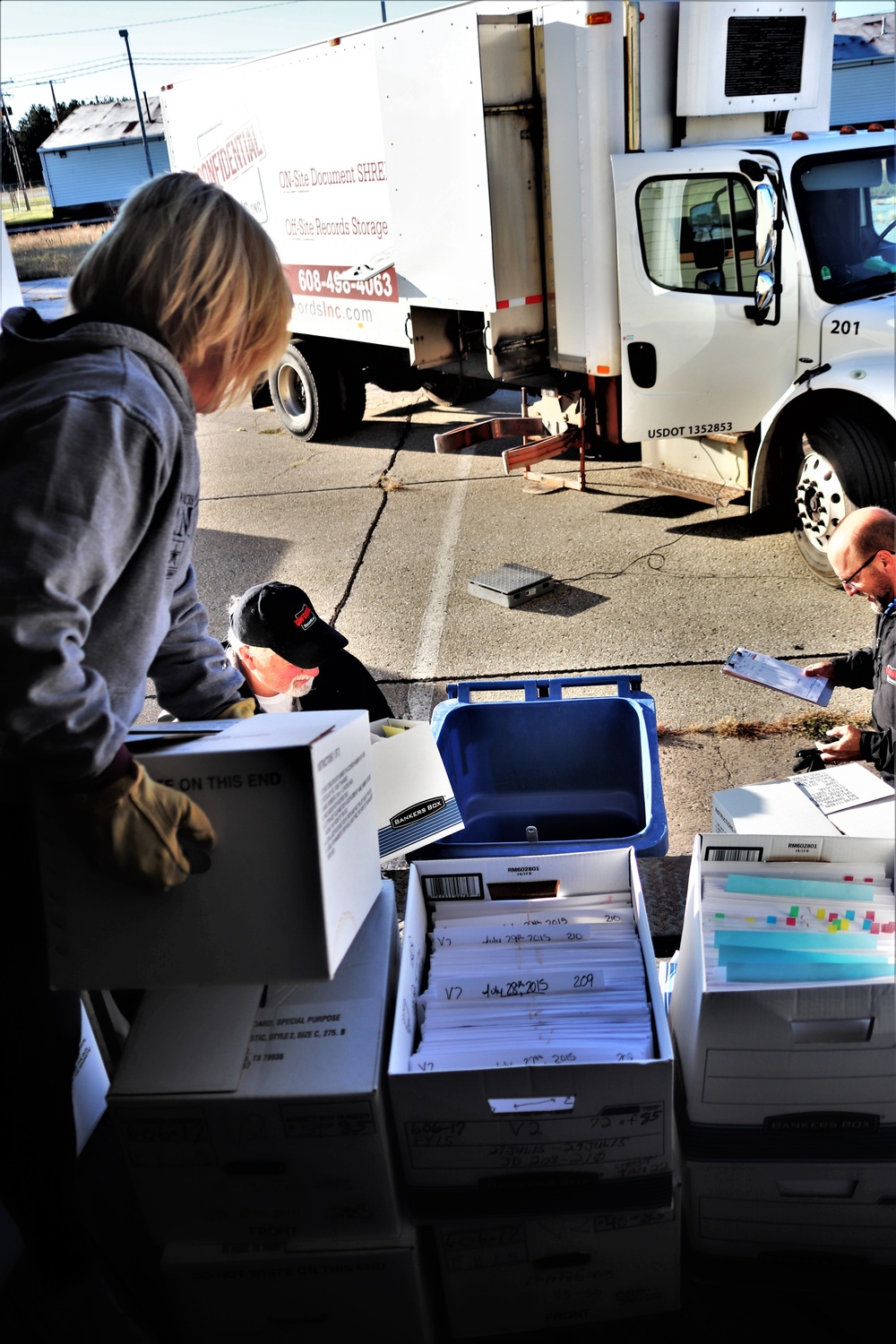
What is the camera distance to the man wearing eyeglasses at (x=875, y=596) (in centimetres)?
322

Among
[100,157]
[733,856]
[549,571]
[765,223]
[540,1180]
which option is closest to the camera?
[540,1180]

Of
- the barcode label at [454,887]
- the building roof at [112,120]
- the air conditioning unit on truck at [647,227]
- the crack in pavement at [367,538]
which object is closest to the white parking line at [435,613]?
the crack in pavement at [367,538]

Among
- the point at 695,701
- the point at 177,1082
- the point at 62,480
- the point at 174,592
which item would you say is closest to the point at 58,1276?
the point at 177,1082

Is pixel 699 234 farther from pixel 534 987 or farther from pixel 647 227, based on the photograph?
pixel 534 987

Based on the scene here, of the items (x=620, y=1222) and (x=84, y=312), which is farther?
(x=620, y=1222)

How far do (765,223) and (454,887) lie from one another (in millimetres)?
4769

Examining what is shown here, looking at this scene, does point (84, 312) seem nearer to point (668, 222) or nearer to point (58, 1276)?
point (58, 1276)

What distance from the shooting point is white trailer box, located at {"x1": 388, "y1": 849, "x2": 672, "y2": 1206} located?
5.08 ft

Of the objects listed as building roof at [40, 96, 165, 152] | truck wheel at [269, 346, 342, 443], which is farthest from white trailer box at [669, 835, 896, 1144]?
building roof at [40, 96, 165, 152]

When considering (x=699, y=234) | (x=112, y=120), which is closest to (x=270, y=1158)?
(x=699, y=234)

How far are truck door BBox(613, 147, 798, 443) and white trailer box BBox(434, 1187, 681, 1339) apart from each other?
4989 mm

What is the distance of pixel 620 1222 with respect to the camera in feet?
5.59

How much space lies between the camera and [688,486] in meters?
6.47

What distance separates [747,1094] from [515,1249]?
48 cm
